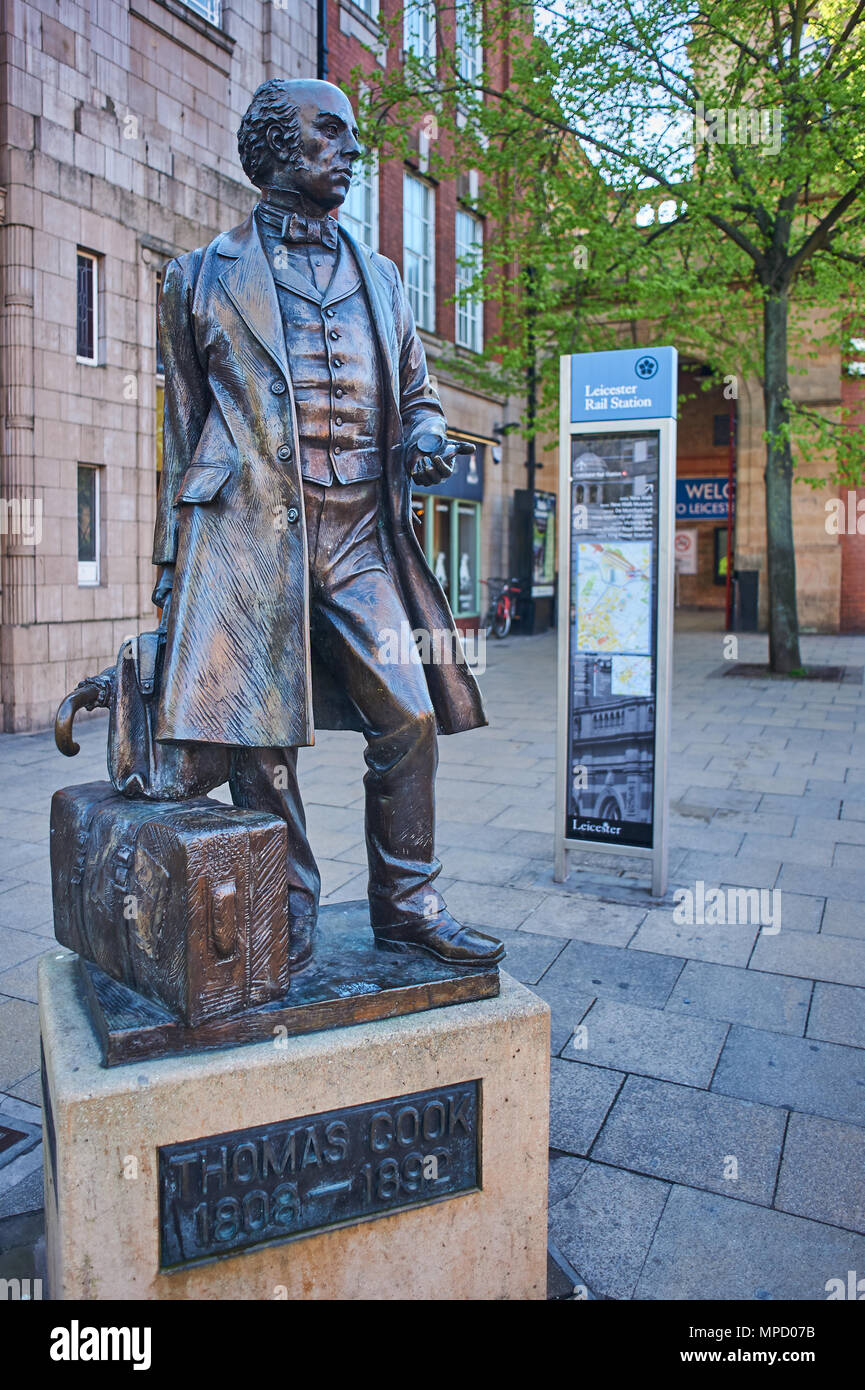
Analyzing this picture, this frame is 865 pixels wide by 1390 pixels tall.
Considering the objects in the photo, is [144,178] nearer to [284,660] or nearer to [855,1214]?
[284,660]

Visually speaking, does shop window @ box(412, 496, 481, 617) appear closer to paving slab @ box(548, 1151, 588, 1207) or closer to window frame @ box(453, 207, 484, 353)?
window frame @ box(453, 207, 484, 353)

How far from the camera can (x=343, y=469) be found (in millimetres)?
2949

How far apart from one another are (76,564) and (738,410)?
57.0ft

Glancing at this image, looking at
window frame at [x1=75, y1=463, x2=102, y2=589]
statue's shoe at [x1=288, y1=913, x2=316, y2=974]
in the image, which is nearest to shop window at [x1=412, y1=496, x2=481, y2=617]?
window frame at [x1=75, y1=463, x2=102, y2=589]

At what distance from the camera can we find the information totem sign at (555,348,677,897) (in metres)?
6.18

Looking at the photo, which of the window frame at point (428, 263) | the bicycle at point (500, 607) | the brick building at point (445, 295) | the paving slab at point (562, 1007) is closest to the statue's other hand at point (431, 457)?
the paving slab at point (562, 1007)

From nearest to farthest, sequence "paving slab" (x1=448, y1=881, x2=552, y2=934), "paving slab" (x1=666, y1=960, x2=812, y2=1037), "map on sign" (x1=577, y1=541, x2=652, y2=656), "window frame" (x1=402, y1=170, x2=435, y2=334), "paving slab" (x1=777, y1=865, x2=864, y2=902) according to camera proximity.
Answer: "paving slab" (x1=666, y1=960, x2=812, y2=1037)
"paving slab" (x1=448, y1=881, x2=552, y2=934)
"paving slab" (x1=777, y1=865, x2=864, y2=902)
"map on sign" (x1=577, y1=541, x2=652, y2=656)
"window frame" (x1=402, y1=170, x2=435, y2=334)

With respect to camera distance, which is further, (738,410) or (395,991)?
(738,410)

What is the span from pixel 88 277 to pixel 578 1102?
10.6m

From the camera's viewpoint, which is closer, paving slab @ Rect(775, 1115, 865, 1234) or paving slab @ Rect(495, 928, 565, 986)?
paving slab @ Rect(775, 1115, 865, 1234)

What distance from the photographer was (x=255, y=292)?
9.36 feet

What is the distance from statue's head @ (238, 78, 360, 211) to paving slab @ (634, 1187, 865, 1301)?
9.54 feet
